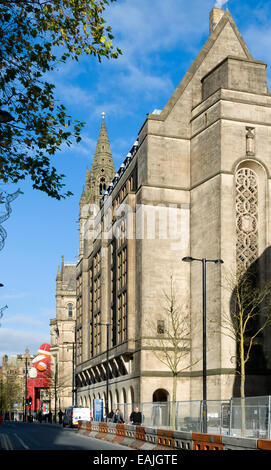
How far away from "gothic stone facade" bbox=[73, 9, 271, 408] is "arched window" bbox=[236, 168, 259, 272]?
0.09 metres

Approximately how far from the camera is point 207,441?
2266 centimetres

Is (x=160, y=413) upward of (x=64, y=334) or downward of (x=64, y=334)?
downward

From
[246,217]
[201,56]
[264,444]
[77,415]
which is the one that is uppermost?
[201,56]

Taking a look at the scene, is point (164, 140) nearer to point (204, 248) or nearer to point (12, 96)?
point (204, 248)

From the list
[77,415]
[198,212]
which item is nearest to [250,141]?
[198,212]

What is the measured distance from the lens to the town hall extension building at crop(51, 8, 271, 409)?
5400cm

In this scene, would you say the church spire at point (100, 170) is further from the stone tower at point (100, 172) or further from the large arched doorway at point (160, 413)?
the large arched doorway at point (160, 413)

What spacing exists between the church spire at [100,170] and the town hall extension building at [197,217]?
51.3 m

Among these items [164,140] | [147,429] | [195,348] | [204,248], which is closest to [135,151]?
[164,140]

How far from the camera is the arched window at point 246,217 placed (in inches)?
2173

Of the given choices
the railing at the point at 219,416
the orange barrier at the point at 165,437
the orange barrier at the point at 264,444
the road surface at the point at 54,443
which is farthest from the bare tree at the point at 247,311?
the orange barrier at the point at 264,444

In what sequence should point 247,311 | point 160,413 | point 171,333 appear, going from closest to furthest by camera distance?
point 160,413 → point 247,311 → point 171,333

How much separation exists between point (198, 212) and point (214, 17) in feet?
73.3

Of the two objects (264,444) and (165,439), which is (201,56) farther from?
(264,444)
